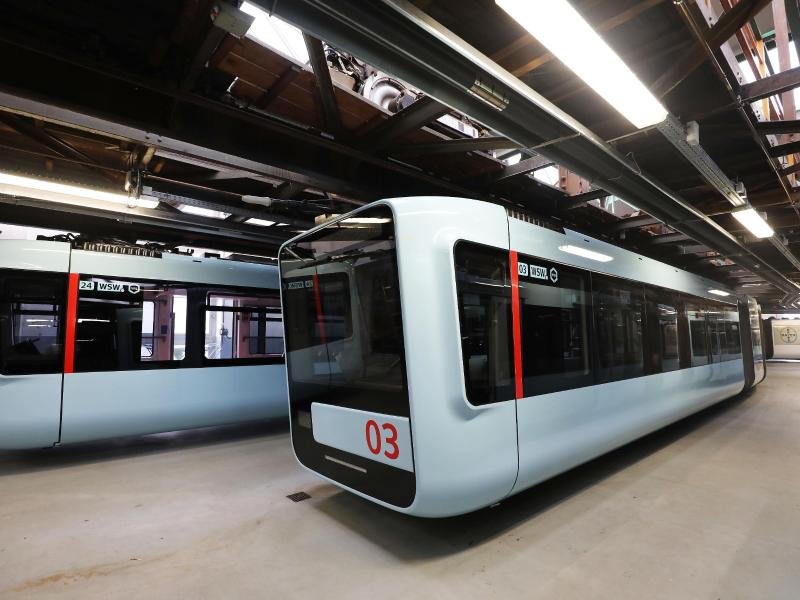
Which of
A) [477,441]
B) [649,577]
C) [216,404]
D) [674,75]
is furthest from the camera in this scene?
[216,404]

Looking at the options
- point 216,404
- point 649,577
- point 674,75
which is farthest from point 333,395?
point 674,75

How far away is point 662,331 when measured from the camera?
5.25 meters

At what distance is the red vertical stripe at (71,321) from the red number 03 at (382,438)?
3749 mm

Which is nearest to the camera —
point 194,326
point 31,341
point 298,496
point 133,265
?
point 298,496

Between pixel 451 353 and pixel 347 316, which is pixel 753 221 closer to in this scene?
→ pixel 451 353

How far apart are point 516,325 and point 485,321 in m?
0.34

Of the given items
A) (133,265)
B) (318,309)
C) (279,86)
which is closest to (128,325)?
(133,265)

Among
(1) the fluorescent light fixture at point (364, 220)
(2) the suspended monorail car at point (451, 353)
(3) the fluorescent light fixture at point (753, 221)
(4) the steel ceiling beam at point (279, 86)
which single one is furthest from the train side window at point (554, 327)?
(3) the fluorescent light fixture at point (753, 221)

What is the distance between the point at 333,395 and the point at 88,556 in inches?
72.1

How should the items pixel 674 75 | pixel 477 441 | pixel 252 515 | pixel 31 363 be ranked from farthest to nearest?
pixel 31 363, pixel 252 515, pixel 674 75, pixel 477 441

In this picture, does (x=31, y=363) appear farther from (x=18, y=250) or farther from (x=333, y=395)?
(x=333, y=395)

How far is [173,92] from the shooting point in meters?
3.15

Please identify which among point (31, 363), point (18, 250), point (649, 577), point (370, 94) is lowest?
point (649, 577)

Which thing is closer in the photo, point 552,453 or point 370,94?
point 552,453
